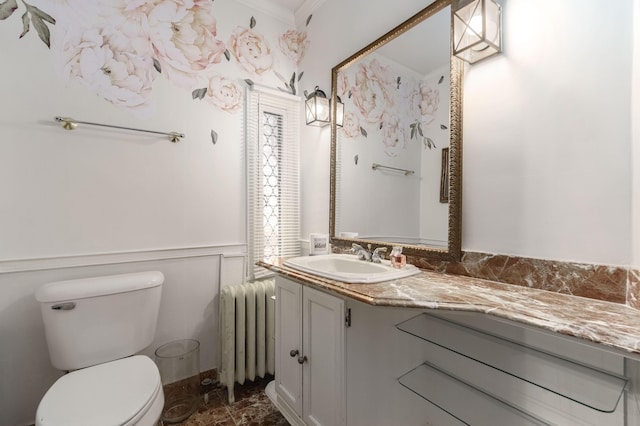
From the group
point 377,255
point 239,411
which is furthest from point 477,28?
point 239,411

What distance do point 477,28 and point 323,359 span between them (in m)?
1.41

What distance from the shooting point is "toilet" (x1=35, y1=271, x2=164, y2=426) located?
40.8 inches

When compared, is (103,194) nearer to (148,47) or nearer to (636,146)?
(148,47)

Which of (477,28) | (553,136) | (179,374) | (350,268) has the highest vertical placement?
(477,28)

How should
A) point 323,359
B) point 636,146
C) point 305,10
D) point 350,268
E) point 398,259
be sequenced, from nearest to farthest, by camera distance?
point 636,146 < point 323,359 < point 398,259 < point 350,268 < point 305,10

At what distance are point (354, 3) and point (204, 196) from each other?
59.1 inches

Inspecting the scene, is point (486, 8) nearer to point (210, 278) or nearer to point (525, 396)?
point (525, 396)

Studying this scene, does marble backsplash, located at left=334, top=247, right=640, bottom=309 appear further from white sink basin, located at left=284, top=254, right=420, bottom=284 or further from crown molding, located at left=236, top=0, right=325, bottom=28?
crown molding, located at left=236, top=0, right=325, bottom=28

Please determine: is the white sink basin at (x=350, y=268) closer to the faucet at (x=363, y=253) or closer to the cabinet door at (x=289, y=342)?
the faucet at (x=363, y=253)

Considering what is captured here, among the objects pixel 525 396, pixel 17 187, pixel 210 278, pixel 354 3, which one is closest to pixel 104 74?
pixel 17 187

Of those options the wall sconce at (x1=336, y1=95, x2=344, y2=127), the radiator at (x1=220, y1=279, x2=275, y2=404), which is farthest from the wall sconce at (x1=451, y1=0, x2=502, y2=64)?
the radiator at (x1=220, y1=279, x2=275, y2=404)

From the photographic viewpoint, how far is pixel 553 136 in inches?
38.0

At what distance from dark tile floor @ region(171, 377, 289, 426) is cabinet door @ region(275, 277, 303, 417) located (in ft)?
0.68

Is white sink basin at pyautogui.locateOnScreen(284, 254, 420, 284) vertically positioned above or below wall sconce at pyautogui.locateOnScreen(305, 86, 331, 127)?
below
